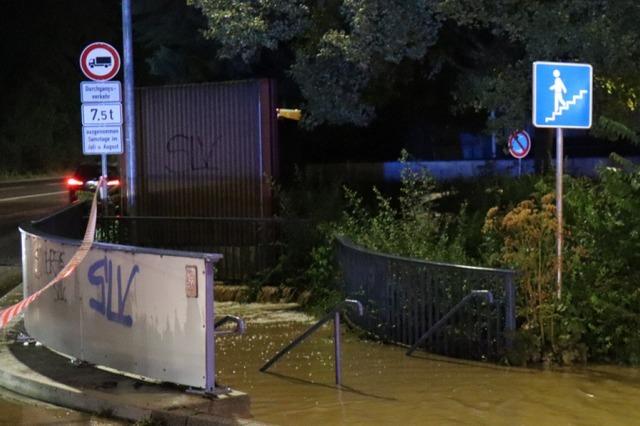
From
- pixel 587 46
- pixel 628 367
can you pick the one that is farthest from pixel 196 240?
pixel 628 367

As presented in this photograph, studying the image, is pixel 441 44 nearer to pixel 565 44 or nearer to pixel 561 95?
pixel 565 44

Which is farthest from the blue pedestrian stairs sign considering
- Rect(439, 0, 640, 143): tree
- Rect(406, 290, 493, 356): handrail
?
Rect(439, 0, 640, 143): tree

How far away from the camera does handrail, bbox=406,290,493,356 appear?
345 inches

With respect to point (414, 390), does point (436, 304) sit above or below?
above

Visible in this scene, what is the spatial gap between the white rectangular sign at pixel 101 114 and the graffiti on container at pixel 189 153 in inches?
63.6

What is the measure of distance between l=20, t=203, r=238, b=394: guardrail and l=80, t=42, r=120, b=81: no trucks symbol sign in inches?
222

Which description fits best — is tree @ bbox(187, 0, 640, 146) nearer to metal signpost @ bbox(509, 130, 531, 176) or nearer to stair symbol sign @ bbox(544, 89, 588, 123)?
stair symbol sign @ bbox(544, 89, 588, 123)

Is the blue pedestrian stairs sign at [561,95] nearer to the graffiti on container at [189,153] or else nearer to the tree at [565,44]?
the tree at [565,44]

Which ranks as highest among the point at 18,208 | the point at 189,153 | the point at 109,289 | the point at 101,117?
the point at 101,117

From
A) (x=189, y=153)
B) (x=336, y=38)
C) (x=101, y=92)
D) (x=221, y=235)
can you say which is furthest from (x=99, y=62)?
(x=336, y=38)

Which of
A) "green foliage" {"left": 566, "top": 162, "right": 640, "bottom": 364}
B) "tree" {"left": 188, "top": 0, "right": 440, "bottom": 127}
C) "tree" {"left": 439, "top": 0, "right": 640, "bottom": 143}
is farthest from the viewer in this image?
"tree" {"left": 188, "top": 0, "right": 440, "bottom": 127}

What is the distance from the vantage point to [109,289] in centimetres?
838

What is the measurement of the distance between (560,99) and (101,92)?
7.63 m

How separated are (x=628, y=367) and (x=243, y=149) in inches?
307
